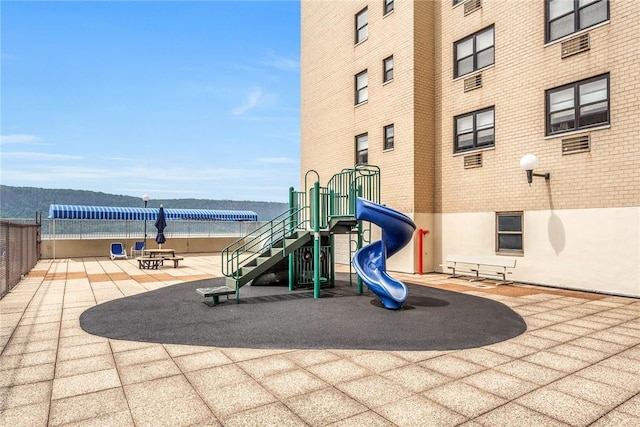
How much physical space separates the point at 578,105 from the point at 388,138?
7.10m

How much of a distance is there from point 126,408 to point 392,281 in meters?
6.59

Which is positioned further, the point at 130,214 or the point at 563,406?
the point at 130,214

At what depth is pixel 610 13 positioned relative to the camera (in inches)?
449

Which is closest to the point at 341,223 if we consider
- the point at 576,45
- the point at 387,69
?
the point at 576,45

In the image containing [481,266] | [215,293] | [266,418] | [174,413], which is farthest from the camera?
[481,266]

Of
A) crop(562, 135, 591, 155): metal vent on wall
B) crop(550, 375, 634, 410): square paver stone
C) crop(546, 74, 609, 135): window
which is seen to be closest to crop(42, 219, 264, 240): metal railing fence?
crop(546, 74, 609, 135): window

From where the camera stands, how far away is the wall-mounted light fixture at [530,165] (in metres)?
12.4

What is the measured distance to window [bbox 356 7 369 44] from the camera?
61.4ft

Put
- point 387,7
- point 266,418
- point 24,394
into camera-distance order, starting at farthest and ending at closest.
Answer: point 387,7 < point 24,394 < point 266,418

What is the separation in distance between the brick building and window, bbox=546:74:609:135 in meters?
0.03

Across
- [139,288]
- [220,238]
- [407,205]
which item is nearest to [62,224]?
[220,238]

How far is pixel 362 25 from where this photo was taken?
19109 millimetres

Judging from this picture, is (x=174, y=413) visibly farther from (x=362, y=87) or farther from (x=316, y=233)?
(x=362, y=87)

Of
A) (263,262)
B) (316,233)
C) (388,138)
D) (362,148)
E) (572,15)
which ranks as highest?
(572,15)
